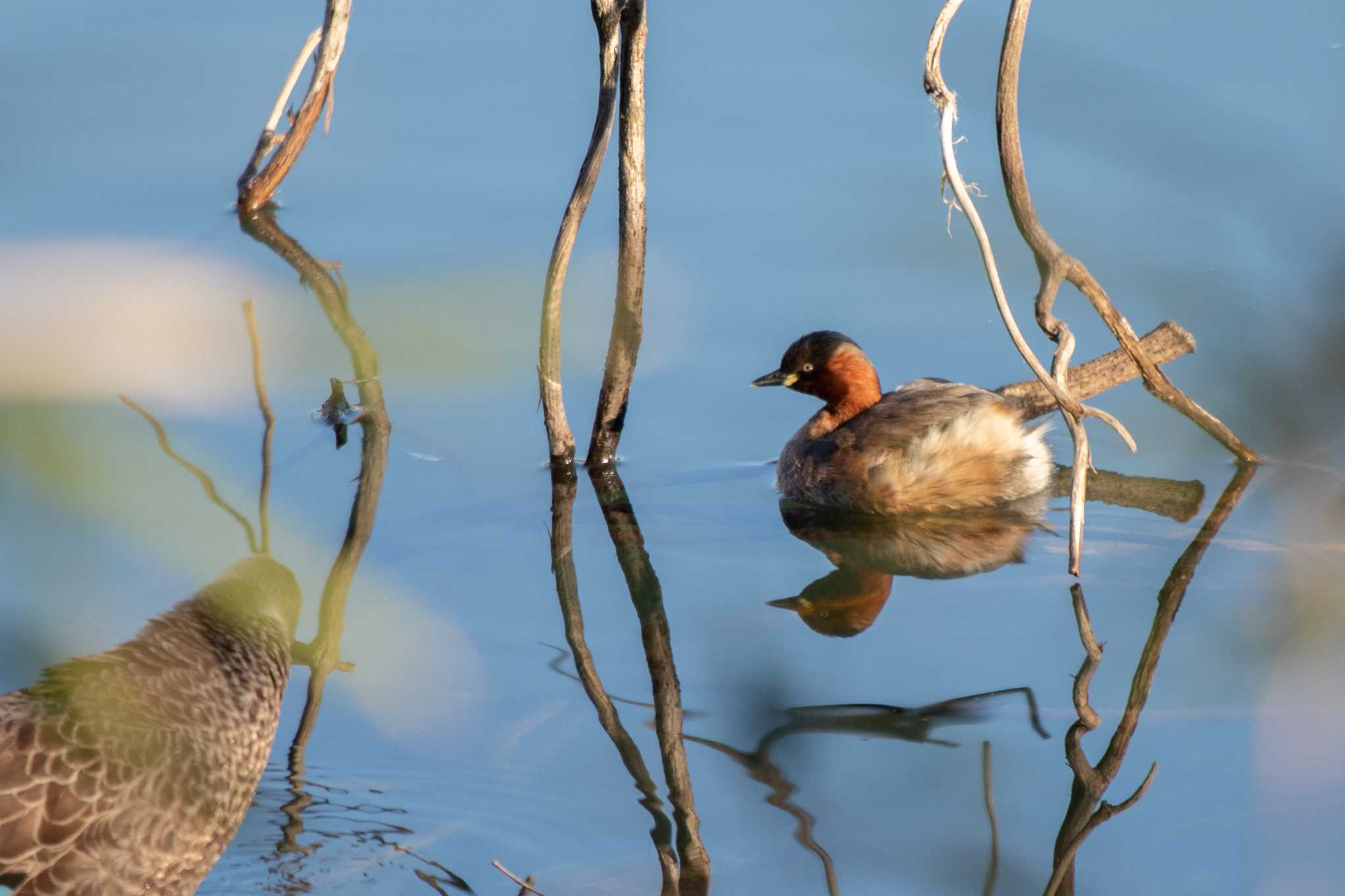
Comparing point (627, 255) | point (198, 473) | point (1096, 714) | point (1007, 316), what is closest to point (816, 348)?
point (627, 255)

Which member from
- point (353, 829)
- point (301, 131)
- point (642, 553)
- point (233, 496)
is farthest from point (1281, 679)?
point (301, 131)

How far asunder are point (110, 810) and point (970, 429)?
11.9 ft

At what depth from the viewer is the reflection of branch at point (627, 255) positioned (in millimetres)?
4914

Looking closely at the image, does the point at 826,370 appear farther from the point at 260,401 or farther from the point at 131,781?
the point at 260,401

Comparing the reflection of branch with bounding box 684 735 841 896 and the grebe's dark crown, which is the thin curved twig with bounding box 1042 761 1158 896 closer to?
the reflection of branch with bounding box 684 735 841 896

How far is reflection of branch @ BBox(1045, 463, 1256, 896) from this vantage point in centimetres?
317

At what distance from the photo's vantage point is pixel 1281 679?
379 cm

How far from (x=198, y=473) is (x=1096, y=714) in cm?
306

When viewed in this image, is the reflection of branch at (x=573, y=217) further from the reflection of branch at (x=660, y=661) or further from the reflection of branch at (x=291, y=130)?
the reflection of branch at (x=291, y=130)

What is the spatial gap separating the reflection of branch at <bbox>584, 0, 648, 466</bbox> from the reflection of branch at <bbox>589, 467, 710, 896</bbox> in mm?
151

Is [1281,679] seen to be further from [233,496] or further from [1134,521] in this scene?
[233,496]

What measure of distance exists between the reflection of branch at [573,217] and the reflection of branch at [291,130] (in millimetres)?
2074

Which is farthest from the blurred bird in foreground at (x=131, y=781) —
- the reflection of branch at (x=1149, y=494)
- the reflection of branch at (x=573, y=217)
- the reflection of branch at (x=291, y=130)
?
the reflection of branch at (x=291, y=130)

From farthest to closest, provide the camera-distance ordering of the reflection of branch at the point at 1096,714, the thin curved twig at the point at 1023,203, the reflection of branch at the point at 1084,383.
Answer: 1. the reflection of branch at the point at 1084,383
2. the reflection of branch at the point at 1096,714
3. the thin curved twig at the point at 1023,203
